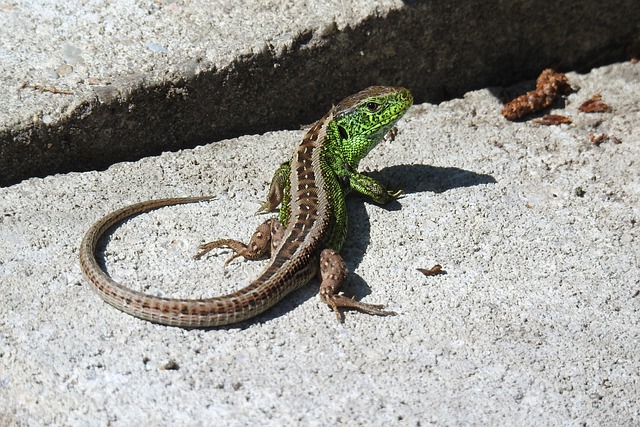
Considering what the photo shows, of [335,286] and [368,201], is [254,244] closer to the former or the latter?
[335,286]

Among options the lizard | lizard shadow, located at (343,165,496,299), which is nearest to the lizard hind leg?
the lizard

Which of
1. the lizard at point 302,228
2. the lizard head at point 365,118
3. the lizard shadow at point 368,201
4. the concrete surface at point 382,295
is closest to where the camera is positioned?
the concrete surface at point 382,295

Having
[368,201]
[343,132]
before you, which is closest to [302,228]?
[368,201]

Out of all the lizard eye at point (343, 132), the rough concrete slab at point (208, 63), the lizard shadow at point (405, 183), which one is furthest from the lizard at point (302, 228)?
the rough concrete slab at point (208, 63)

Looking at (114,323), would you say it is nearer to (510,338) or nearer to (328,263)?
(328,263)

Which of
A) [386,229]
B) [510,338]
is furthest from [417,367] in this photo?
[386,229]

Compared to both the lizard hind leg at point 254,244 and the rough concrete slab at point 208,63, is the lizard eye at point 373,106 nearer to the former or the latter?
the rough concrete slab at point 208,63
